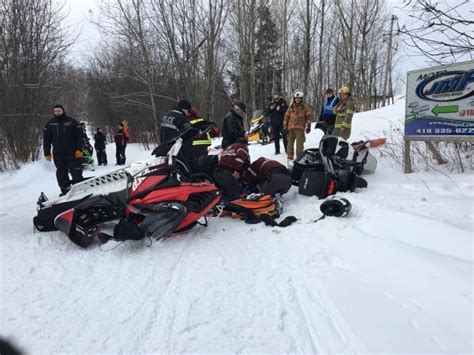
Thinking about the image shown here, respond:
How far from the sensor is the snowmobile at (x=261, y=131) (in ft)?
49.4

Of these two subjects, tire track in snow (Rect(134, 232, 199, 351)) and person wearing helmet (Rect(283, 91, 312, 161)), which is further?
person wearing helmet (Rect(283, 91, 312, 161))

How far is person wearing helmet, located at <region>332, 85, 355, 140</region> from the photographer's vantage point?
25.2 ft

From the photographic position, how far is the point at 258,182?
5773 mm

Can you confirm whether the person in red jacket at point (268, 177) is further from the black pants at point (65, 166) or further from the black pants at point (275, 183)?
the black pants at point (65, 166)

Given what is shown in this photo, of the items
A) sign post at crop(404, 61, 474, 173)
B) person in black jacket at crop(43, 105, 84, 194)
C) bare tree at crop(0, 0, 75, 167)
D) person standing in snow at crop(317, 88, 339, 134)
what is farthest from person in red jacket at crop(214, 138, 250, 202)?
bare tree at crop(0, 0, 75, 167)

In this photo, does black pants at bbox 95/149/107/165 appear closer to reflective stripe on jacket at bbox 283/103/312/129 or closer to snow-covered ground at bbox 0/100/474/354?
reflective stripe on jacket at bbox 283/103/312/129

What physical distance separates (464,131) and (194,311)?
5.41m

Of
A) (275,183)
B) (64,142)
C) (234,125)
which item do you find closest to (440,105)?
(275,183)

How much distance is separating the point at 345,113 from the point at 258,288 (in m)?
5.86

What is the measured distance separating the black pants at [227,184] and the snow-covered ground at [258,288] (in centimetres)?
87

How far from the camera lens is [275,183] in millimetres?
5383

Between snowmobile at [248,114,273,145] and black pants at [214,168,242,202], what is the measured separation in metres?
9.64

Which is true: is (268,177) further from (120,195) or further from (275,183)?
(120,195)

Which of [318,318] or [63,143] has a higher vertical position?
[63,143]
